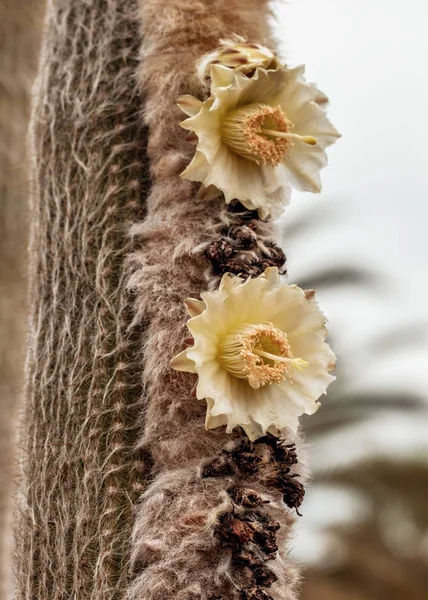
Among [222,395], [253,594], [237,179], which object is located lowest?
[253,594]

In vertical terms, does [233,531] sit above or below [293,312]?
below

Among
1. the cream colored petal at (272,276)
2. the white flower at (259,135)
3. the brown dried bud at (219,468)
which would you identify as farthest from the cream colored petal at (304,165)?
the brown dried bud at (219,468)

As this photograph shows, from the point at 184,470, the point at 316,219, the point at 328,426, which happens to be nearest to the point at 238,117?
the point at 184,470

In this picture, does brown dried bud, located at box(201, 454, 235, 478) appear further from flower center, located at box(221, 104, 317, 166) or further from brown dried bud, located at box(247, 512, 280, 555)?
flower center, located at box(221, 104, 317, 166)

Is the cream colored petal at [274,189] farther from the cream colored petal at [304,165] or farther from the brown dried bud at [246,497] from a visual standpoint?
the brown dried bud at [246,497]

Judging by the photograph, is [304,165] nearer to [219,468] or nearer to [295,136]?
[295,136]

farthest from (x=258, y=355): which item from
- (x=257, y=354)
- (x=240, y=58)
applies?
(x=240, y=58)

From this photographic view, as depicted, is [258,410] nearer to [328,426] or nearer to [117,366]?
[117,366]
